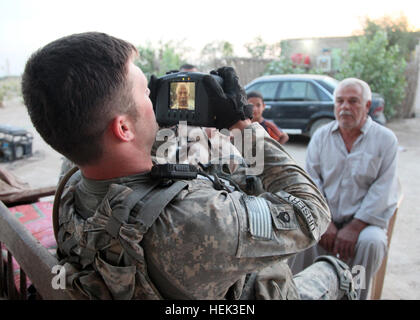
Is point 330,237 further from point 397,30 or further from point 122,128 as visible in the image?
point 397,30

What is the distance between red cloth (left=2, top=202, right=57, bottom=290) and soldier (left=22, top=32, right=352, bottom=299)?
1083 millimetres

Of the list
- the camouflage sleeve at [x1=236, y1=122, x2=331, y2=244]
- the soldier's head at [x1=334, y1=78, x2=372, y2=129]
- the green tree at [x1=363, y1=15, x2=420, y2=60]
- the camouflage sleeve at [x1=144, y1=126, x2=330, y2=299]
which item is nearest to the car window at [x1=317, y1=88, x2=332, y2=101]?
the soldier's head at [x1=334, y1=78, x2=372, y2=129]

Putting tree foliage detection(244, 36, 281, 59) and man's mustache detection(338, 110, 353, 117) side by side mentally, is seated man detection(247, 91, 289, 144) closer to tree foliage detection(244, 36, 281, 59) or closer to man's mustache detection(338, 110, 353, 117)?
man's mustache detection(338, 110, 353, 117)

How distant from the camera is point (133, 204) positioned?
80 cm

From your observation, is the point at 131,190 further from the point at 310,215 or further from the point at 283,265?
the point at 283,265

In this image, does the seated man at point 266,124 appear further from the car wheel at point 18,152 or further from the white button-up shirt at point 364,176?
the car wheel at point 18,152

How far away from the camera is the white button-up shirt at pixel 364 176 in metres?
2.17

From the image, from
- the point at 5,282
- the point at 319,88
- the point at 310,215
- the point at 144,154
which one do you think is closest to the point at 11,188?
the point at 5,282

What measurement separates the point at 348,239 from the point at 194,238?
5.36ft

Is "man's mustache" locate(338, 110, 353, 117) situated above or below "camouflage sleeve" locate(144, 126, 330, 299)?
above

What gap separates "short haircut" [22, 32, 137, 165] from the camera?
76 cm

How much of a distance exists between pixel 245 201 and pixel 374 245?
1514mm

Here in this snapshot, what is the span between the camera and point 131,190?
833 mm
